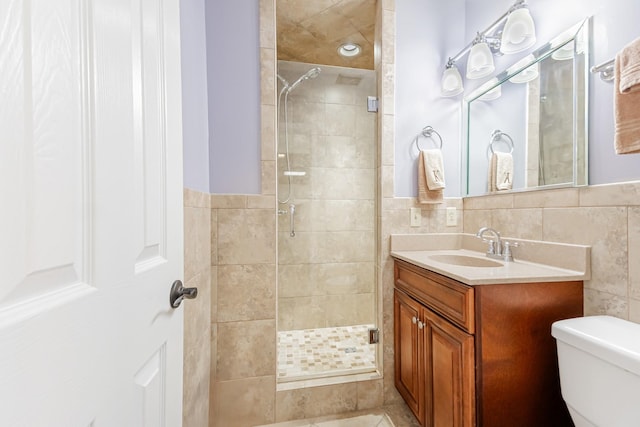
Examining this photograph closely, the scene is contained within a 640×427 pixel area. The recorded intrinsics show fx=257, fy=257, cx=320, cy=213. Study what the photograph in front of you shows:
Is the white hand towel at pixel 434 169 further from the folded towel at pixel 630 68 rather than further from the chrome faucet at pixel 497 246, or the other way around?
the folded towel at pixel 630 68

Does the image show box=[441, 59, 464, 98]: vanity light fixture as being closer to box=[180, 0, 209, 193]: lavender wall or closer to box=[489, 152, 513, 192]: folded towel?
box=[489, 152, 513, 192]: folded towel

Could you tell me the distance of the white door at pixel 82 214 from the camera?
264 millimetres

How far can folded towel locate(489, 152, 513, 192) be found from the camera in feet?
4.64

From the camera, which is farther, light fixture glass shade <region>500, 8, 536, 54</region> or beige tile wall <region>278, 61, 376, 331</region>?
beige tile wall <region>278, 61, 376, 331</region>

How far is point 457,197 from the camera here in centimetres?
171

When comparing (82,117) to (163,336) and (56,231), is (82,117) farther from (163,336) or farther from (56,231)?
(163,336)

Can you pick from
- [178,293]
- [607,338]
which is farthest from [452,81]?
[178,293]

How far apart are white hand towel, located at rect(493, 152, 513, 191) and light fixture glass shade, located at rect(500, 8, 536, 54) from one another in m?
0.54

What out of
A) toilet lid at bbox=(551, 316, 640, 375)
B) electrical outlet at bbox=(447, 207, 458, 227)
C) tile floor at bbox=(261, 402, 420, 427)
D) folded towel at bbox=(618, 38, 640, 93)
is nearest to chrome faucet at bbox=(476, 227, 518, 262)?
electrical outlet at bbox=(447, 207, 458, 227)

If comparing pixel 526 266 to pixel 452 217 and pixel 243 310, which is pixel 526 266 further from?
pixel 243 310

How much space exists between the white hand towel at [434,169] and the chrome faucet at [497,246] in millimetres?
368

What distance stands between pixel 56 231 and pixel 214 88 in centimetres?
136

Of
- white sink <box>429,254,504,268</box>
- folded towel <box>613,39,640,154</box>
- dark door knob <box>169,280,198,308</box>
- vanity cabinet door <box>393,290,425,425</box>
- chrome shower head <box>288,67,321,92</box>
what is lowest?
vanity cabinet door <box>393,290,425,425</box>

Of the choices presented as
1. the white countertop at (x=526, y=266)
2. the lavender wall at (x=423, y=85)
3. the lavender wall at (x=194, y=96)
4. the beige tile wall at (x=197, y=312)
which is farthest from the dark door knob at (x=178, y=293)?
the lavender wall at (x=423, y=85)
